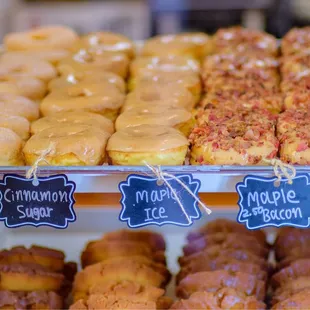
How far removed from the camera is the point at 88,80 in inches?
68.6

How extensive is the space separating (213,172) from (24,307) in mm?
680

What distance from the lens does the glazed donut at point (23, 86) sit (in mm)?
1701

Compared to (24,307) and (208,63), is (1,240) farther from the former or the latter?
(208,63)

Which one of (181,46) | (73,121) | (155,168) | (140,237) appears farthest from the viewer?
(181,46)

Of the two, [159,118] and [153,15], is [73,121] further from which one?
[153,15]

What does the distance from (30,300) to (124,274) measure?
0.87 feet

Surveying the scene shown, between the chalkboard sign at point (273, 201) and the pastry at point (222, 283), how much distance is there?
34 cm

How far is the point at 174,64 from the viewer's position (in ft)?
6.24

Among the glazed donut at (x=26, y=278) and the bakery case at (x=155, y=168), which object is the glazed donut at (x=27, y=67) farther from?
the glazed donut at (x=26, y=278)

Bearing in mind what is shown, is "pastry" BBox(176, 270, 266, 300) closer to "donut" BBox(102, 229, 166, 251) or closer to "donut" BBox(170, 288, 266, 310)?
"donut" BBox(170, 288, 266, 310)

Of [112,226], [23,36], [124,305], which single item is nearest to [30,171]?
[124,305]

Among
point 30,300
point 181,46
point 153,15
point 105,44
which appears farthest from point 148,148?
point 153,15

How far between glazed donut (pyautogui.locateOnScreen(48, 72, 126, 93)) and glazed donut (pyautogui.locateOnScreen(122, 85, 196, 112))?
10 cm

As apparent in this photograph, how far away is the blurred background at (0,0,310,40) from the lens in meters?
4.26
